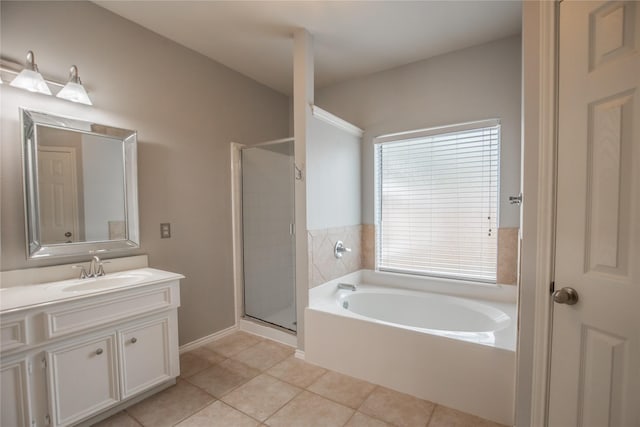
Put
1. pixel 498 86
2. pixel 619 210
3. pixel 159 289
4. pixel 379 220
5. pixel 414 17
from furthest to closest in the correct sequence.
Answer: pixel 379 220
pixel 498 86
pixel 414 17
pixel 159 289
pixel 619 210

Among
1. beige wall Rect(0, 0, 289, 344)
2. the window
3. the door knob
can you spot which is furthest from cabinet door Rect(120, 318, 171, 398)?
the door knob

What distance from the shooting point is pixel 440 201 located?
2.69 metres

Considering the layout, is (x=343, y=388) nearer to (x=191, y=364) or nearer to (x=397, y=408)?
(x=397, y=408)

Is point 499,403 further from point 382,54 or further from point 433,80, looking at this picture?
point 382,54

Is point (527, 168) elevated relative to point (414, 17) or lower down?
lower down

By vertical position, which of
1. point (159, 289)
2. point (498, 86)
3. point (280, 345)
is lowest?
point (280, 345)

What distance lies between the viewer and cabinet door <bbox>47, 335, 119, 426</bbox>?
4.75 feet

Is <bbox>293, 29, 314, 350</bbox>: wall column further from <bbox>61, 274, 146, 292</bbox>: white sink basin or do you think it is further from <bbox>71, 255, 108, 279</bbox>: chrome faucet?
<bbox>71, 255, 108, 279</bbox>: chrome faucet

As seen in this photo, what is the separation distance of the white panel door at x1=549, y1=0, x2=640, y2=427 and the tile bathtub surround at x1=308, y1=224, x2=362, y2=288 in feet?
5.25

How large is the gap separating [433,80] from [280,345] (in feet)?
9.56

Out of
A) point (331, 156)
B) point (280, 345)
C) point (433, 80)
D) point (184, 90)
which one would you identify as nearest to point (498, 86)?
point (433, 80)

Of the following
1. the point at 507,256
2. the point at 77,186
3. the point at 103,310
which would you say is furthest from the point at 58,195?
the point at 507,256

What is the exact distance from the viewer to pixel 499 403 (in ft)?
5.30

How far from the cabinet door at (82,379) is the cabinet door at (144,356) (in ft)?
0.19
